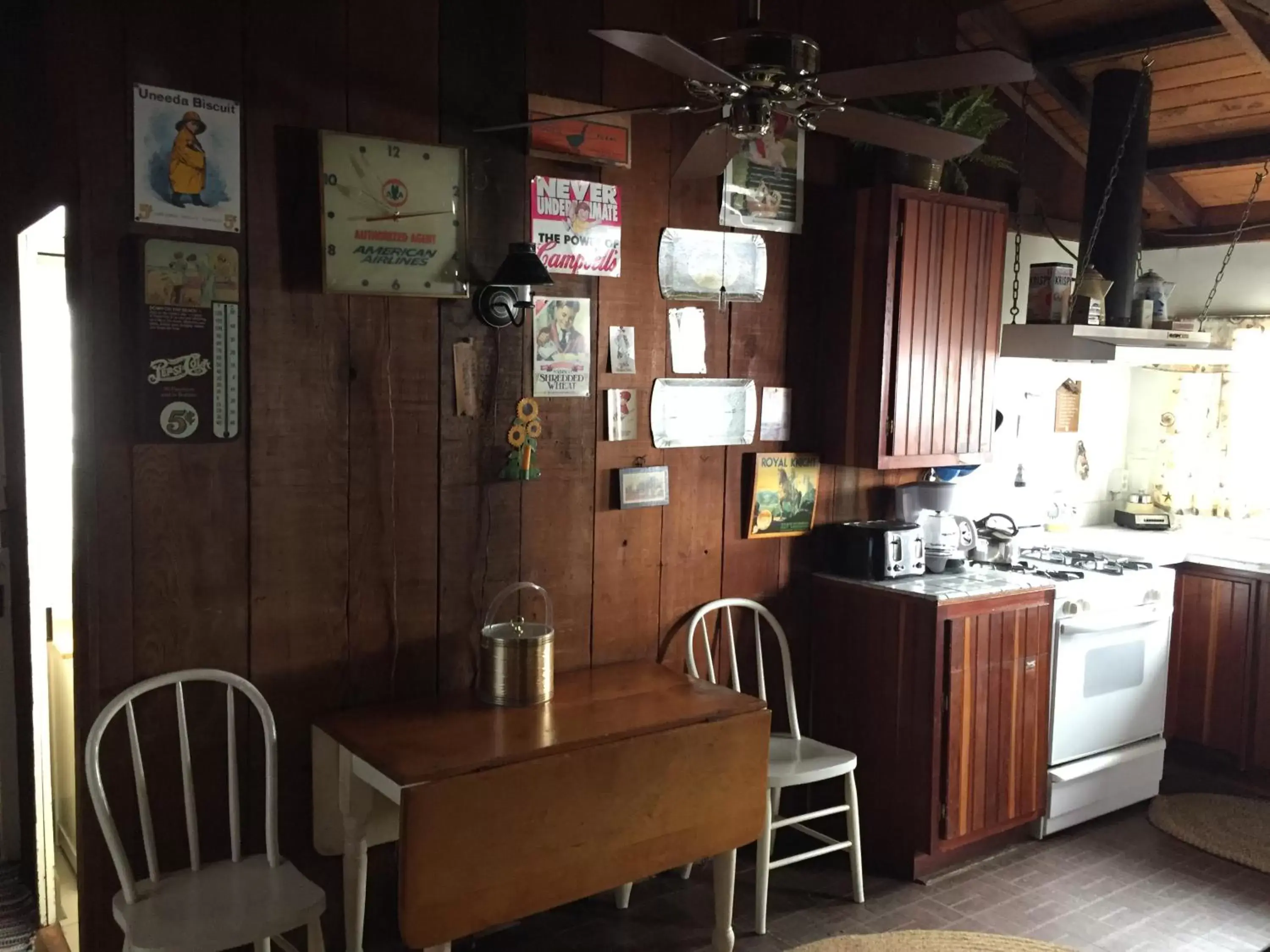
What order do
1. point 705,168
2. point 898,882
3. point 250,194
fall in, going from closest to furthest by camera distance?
point 250,194
point 705,168
point 898,882

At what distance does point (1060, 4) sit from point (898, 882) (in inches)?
116

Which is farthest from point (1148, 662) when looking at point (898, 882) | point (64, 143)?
point (64, 143)

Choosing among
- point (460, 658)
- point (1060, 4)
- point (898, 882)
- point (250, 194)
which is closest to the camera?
point (250, 194)

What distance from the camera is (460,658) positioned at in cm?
272

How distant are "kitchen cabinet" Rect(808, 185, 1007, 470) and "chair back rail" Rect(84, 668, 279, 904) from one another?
6.32 ft

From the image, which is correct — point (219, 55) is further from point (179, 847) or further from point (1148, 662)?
point (1148, 662)

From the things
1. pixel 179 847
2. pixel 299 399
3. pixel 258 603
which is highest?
pixel 299 399

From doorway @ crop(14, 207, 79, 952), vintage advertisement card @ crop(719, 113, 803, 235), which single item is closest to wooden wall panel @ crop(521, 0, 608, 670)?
vintage advertisement card @ crop(719, 113, 803, 235)

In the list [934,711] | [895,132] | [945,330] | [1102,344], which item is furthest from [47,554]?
[1102,344]

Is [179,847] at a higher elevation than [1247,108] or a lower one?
lower

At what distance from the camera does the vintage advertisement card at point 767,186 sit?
3.14 meters

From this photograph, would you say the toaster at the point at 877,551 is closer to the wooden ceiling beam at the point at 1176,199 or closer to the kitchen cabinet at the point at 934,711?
the kitchen cabinet at the point at 934,711

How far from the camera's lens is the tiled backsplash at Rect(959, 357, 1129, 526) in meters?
4.14

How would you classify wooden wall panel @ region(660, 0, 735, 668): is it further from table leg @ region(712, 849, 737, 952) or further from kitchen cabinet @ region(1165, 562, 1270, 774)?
kitchen cabinet @ region(1165, 562, 1270, 774)
